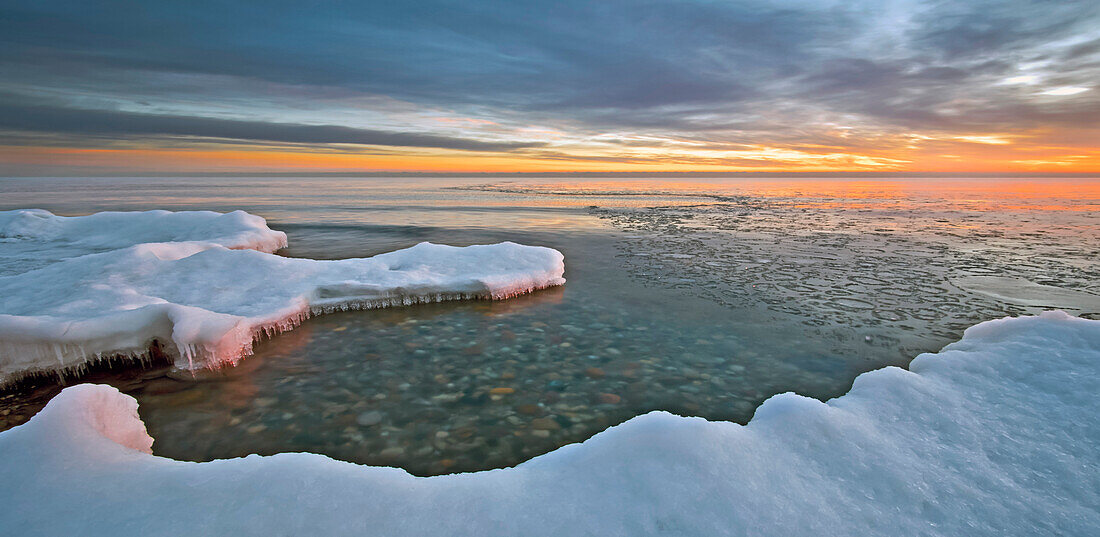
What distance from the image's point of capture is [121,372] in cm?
501

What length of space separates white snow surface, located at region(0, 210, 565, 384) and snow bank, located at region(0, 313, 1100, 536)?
2101 mm

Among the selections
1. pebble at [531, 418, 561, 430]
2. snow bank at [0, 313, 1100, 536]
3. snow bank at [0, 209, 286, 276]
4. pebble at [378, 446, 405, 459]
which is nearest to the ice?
snow bank at [0, 313, 1100, 536]

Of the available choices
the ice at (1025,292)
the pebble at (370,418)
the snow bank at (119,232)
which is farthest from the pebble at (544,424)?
the snow bank at (119,232)

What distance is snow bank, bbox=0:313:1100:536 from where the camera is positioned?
2.23 metres

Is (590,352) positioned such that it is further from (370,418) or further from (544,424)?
(370,418)

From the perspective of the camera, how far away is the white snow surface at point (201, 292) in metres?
4.81

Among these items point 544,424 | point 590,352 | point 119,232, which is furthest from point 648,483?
point 119,232

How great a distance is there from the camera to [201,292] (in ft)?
21.4

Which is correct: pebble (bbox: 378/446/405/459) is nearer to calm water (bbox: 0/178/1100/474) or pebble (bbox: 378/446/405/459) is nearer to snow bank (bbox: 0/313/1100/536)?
calm water (bbox: 0/178/1100/474)

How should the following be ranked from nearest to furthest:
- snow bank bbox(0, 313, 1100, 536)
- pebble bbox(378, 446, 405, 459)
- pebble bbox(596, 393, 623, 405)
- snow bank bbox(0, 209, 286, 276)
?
snow bank bbox(0, 313, 1100, 536), pebble bbox(378, 446, 405, 459), pebble bbox(596, 393, 623, 405), snow bank bbox(0, 209, 286, 276)

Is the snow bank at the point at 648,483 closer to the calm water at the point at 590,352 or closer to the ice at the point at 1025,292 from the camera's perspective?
the calm water at the point at 590,352

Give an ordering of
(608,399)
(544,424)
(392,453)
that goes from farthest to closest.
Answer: (608,399) < (544,424) < (392,453)

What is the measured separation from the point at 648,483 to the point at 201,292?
22.1 feet

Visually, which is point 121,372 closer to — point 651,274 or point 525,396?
point 525,396
